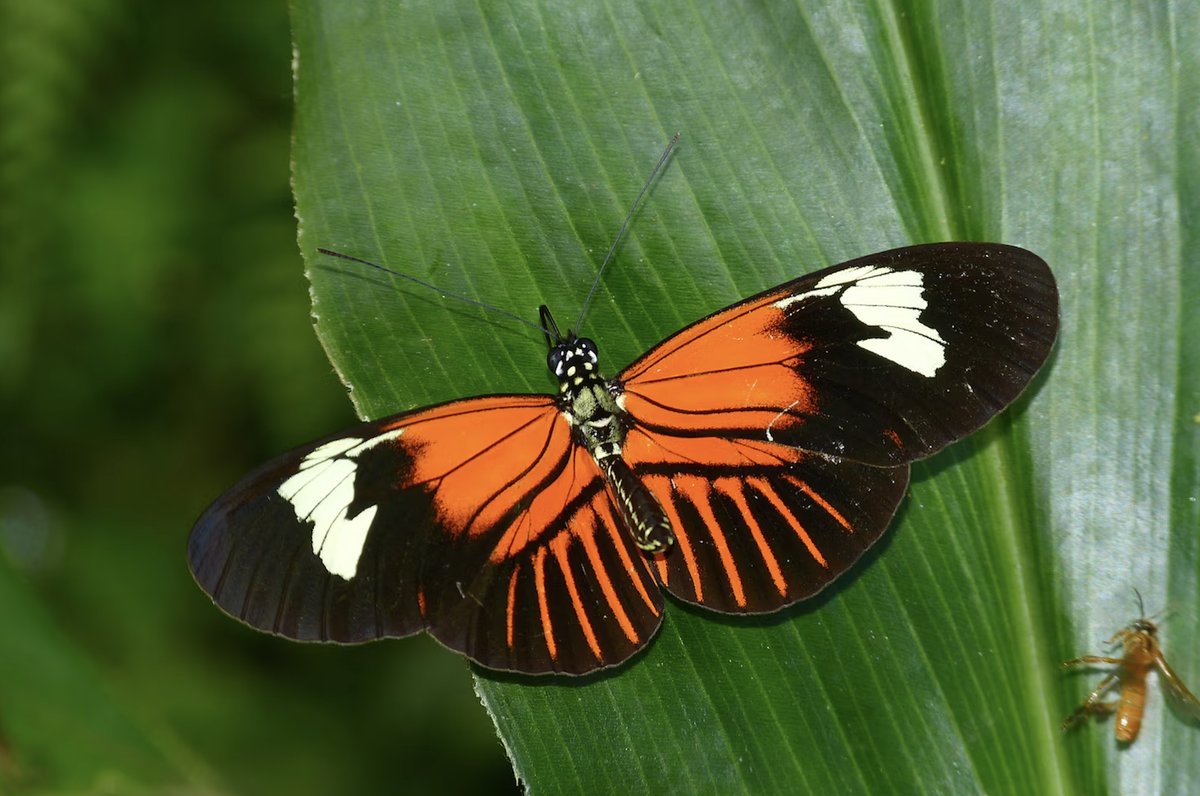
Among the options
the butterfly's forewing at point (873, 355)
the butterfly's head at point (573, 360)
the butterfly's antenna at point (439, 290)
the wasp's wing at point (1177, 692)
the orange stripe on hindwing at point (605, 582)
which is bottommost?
the wasp's wing at point (1177, 692)

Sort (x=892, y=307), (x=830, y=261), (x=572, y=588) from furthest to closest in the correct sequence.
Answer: (x=830, y=261)
(x=572, y=588)
(x=892, y=307)

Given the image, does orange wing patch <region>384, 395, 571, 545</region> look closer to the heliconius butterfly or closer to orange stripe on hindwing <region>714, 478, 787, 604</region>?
the heliconius butterfly

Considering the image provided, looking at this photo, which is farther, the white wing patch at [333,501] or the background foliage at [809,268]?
the background foliage at [809,268]

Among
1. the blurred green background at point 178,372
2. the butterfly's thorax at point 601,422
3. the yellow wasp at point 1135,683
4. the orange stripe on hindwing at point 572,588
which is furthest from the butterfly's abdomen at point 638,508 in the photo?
the blurred green background at point 178,372

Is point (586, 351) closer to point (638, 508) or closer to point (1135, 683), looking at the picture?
point (638, 508)

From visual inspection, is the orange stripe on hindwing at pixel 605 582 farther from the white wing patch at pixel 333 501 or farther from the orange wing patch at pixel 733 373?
the white wing patch at pixel 333 501

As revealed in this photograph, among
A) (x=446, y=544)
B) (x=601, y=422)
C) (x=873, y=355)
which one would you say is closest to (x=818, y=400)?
(x=873, y=355)

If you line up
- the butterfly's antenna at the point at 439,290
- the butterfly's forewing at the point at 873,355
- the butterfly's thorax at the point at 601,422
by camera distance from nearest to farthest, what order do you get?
the butterfly's forewing at the point at 873,355, the butterfly's thorax at the point at 601,422, the butterfly's antenna at the point at 439,290
